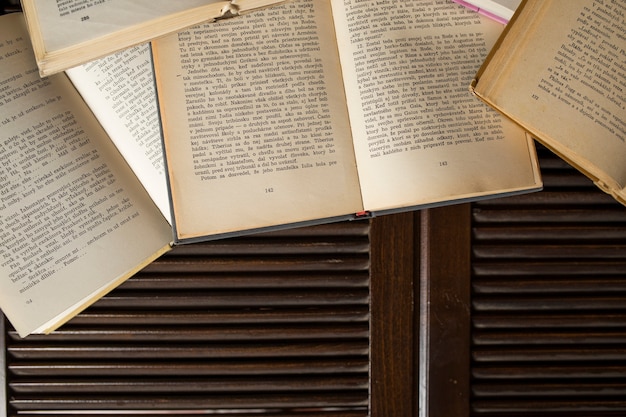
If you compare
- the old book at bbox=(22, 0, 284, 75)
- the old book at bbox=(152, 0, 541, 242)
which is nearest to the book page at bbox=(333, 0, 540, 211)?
the old book at bbox=(152, 0, 541, 242)

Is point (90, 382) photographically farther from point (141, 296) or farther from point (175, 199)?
point (175, 199)

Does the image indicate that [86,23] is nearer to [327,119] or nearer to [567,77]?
[327,119]

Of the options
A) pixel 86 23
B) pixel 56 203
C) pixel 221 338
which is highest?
pixel 86 23

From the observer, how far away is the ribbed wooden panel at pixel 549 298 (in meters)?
0.65

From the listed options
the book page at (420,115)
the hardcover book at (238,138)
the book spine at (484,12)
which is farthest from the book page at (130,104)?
the book spine at (484,12)

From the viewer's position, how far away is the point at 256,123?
22.1 inches

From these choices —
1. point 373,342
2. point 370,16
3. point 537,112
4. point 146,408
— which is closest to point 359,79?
point 370,16

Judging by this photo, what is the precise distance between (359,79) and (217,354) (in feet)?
1.03

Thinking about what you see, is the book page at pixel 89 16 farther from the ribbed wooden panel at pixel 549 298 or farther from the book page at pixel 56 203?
the ribbed wooden panel at pixel 549 298

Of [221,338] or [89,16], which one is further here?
[221,338]

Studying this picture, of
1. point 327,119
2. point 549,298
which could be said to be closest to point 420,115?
point 327,119

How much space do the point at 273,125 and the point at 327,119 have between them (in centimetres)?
5

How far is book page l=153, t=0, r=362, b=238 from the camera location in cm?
55

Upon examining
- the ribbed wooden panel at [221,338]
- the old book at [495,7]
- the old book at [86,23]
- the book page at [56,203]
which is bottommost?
the ribbed wooden panel at [221,338]
